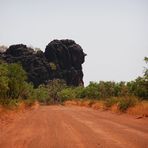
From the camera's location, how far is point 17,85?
42312 mm

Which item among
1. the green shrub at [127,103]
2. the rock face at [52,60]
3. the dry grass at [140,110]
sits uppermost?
the rock face at [52,60]

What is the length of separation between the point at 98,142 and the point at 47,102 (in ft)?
378

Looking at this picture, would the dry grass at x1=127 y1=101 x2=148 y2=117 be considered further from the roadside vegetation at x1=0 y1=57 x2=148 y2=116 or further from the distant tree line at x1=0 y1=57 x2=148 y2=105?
the distant tree line at x1=0 y1=57 x2=148 y2=105

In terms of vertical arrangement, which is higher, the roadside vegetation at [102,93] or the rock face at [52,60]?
the rock face at [52,60]

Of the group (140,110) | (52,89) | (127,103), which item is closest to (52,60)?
(52,89)

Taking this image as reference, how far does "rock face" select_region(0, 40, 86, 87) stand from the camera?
498 ft

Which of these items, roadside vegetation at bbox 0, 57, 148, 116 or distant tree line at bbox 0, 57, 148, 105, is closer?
roadside vegetation at bbox 0, 57, 148, 116

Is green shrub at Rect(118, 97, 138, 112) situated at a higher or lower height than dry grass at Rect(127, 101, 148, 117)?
higher

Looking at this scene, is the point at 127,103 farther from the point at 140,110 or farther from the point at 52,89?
the point at 52,89

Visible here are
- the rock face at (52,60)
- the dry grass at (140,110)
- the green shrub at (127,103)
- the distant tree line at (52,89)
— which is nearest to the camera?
the dry grass at (140,110)

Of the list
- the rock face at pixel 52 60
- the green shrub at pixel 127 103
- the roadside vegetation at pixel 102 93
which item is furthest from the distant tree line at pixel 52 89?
the rock face at pixel 52 60

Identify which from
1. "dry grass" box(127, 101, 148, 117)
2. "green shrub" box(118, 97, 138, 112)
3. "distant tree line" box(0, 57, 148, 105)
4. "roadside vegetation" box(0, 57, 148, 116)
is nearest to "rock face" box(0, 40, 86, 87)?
"distant tree line" box(0, 57, 148, 105)

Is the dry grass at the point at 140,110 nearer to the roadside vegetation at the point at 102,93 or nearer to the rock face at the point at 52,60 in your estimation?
the roadside vegetation at the point at 102,93

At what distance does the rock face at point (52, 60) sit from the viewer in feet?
498
